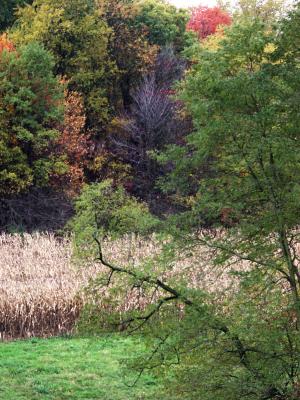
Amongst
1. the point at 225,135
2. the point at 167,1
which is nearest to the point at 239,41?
the point at 225,135

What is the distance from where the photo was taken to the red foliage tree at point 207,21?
43969 mm

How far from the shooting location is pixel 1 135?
92.7 feet

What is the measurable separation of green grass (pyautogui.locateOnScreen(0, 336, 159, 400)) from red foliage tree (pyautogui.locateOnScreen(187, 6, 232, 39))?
107ft

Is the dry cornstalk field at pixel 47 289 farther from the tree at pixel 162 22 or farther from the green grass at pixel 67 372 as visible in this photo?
the tree at pixel 162 22

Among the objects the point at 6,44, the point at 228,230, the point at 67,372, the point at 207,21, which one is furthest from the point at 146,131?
the point at 228,230

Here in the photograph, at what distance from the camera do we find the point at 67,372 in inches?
466

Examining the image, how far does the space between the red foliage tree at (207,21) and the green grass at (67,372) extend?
3270 cm

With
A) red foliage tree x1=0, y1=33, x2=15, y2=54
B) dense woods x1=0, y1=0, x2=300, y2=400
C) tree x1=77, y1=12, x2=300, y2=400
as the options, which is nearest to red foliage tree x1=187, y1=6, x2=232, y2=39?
red foliage tree x1=0, y1=33, x2=15, y2=54

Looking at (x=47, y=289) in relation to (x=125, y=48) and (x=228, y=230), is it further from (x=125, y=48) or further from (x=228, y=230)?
(x=125, y=48)

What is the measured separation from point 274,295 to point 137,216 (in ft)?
5.70

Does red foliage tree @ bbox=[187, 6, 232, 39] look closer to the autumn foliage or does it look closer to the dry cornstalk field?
the autumn foliage

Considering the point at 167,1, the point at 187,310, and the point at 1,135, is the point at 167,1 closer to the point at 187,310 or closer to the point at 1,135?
the point at 1,135

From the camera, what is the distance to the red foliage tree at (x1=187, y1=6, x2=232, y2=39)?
44.0m

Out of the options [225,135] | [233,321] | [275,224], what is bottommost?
[233,321]
